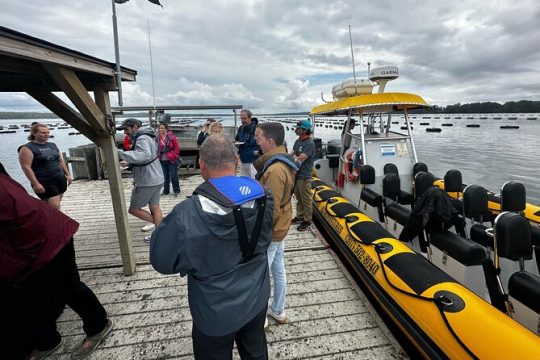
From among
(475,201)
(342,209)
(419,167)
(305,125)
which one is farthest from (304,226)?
(419,167)

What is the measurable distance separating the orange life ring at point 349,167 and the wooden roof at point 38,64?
4378mm

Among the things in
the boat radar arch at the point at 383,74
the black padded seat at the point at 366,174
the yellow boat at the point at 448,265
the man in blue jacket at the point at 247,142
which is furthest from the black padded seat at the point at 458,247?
the boat radar arch at the point at 383,74

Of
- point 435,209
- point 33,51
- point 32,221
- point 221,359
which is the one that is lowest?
point 221,359

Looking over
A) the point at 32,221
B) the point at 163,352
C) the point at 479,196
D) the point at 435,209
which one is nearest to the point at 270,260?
the point at 163,352

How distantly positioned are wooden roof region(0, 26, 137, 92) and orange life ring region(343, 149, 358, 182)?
4378 millimetres

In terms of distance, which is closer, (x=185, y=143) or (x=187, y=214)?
(x=187, y=214)

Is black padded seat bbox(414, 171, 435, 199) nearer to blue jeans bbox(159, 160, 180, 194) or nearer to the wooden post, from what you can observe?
the wooden post

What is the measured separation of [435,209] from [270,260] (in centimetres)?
206

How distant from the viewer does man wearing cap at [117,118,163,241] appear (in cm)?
354

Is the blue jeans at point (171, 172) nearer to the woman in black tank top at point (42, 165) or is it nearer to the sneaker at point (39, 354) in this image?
the woman in black tank top at point (42, 165)

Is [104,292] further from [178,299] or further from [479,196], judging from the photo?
[479,196]

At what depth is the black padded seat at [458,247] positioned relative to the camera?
277 centimetres

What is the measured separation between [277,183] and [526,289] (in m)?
2.11

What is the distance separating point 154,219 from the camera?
160 inches
